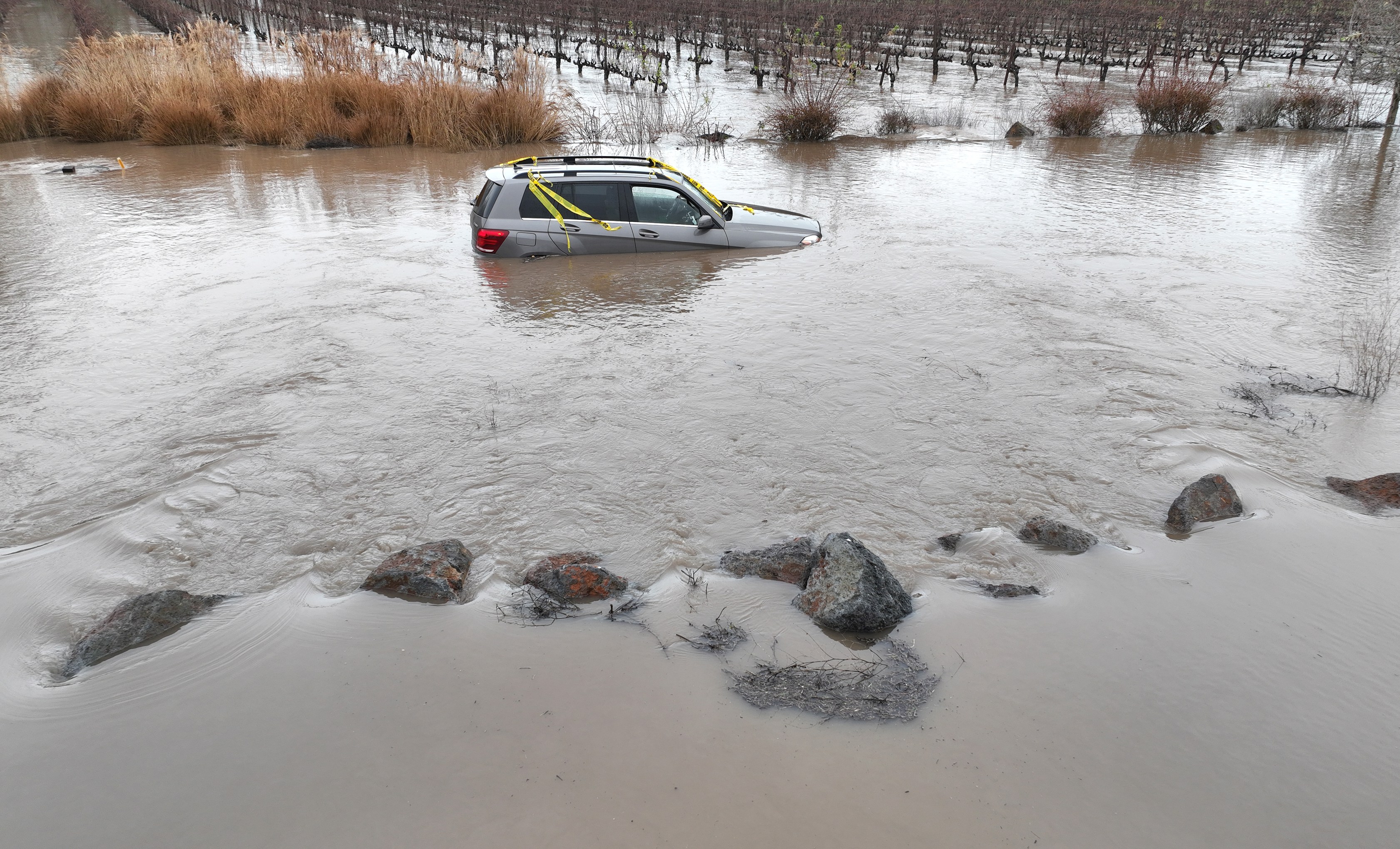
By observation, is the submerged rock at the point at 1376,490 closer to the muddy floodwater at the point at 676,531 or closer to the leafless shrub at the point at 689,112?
the muddy floodwater at the point at 676,531

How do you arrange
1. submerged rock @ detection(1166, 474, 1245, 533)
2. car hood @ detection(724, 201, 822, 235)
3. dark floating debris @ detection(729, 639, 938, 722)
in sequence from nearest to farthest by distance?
dark floating debris @ detection(729, 639, 938, 722), submerged rock @ detection(1166, 474, 1245, 533), car hood @ detection(724, 201, 822, 235)

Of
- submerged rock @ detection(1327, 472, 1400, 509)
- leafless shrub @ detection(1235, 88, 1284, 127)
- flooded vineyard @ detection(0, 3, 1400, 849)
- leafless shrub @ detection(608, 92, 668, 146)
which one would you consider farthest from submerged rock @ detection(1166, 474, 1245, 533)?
leafless shrub @ detection(1235, 88, 1284, 127)

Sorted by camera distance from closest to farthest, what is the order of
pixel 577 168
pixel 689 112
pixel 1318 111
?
pixel 577 168
pixel 689 112
pixel 1318 111

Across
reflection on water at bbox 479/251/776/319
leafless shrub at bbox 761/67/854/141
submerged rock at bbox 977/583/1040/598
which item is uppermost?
leafless shrub at bbox 761/67/854/141

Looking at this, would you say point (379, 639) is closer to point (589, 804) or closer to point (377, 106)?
point (589, 804)

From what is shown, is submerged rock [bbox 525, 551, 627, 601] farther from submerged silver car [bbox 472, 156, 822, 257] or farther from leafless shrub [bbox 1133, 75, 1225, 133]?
leafless shrub [bbox 1133, 75, 1225, 133]

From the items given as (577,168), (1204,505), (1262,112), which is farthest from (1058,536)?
(1262,112)

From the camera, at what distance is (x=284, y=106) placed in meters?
19.1

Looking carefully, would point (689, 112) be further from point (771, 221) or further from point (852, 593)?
point (852, 593)

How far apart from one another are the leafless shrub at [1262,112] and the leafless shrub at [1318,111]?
11cm

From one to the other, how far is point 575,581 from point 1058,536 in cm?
327

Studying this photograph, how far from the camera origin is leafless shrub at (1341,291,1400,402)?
25.7ft

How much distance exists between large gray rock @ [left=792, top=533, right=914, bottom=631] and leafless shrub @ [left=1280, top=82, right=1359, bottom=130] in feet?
85.9

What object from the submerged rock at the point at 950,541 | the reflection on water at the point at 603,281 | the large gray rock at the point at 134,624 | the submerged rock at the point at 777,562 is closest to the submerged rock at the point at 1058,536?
the submerged rock at the point at 950,541
